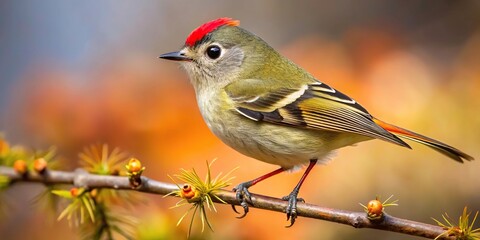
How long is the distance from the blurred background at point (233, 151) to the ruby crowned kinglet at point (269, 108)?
0.34 m

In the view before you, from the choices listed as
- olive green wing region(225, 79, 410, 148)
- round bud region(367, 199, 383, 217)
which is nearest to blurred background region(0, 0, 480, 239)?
olive green wing region(225, 79, 410, 148)

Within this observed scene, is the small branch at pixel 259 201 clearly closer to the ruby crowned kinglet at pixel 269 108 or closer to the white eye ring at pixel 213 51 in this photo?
the ruby crowned kinglet at pixel 269 108

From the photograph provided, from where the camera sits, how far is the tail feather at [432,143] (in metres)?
1.89

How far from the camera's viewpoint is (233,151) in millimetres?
2857

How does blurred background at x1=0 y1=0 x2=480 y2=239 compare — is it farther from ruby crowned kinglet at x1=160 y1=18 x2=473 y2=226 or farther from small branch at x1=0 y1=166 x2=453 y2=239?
ruby crowned kinglet at x1=160 y1=18 x2=473 y2=226

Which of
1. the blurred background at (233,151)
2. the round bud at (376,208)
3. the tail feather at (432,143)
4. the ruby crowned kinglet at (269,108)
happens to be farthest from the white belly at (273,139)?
the round bud at (376,208)

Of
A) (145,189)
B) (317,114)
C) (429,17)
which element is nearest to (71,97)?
(317,114)

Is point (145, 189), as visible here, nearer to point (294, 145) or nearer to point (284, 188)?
point (294, 145)

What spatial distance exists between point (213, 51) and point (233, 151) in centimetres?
52

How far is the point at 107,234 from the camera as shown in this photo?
177 cm

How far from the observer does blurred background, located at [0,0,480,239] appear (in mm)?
2629

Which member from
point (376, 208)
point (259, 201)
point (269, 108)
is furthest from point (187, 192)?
point (269, 108)

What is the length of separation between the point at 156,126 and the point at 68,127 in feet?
1.45

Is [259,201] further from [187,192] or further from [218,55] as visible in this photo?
[218,55]
